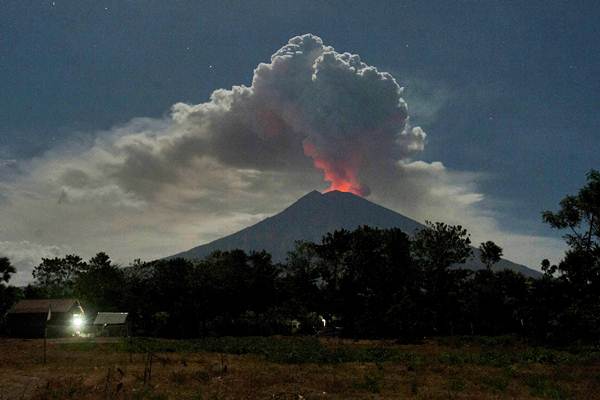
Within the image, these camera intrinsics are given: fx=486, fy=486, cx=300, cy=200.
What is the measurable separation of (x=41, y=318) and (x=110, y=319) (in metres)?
10.7

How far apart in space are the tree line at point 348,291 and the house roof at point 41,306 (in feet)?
7.15

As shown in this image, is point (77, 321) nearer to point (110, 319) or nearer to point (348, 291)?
point (110, 319)

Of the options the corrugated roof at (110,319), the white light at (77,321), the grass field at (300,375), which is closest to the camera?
the grass field at (300,375)

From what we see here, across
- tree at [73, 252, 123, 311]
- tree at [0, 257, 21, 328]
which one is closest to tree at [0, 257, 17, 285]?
tree at [0, 257, 21, 328]

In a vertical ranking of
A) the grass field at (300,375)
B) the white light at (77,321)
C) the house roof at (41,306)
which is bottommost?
the grass field at (300,375)

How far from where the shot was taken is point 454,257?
86.4 metres

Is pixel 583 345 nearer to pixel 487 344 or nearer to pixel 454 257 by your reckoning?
pixel 487 344

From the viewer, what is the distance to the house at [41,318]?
3135 inches

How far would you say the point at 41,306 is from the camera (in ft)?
266

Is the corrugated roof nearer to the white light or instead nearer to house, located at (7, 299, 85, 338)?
the white light

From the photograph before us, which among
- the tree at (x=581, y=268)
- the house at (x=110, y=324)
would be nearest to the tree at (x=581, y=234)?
the tree at (x=581, y=268)

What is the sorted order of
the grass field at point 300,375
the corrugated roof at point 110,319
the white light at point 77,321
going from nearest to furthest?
1. the grass field at point 300,375
2. the corrugated roof at point 110,319
3. the white light at point 77,321

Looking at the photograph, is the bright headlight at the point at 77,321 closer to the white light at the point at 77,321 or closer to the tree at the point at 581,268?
the white light at the point at 77,321

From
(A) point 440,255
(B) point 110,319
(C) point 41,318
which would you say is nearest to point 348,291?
(A) point 440,255
